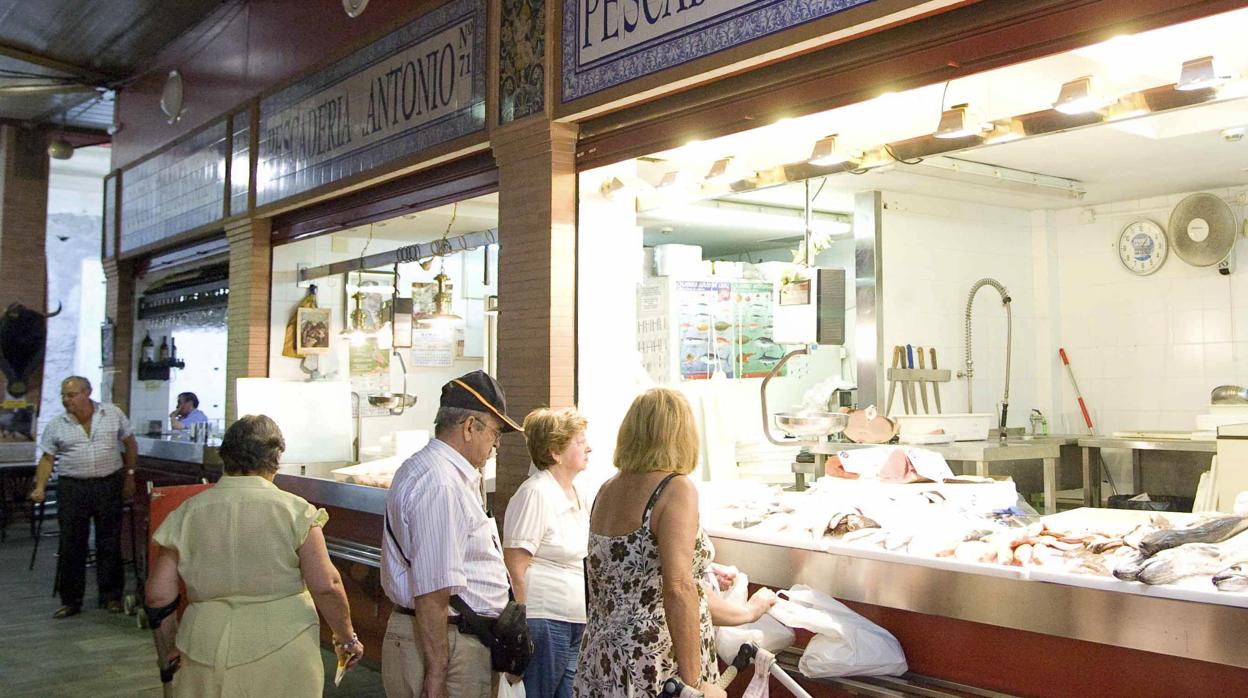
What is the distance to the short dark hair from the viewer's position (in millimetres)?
3449

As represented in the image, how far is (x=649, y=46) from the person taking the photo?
4.52m

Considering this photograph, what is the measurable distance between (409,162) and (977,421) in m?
4.11

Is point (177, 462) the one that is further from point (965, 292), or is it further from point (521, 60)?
point (965, 292)

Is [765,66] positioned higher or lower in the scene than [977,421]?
higher

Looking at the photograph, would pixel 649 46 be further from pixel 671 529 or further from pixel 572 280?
pixel 671 529

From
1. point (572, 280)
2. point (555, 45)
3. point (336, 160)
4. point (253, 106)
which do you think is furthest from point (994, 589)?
point (253, 106)

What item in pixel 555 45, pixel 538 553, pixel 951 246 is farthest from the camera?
pixel 951 246

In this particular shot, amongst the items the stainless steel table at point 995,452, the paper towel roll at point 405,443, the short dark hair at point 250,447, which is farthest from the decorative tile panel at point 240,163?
the short dark hair at point 250,447

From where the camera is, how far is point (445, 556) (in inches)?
118

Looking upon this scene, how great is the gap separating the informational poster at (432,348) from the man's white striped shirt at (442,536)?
7.59 metres

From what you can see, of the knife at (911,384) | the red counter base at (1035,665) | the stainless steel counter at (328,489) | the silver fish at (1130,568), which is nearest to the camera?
the red counter base at (1035,665)

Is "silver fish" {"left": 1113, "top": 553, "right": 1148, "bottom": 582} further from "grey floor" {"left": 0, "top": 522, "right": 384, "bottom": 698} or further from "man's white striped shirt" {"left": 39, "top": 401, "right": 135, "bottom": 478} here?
"man's white striped shirt" {"left": 39, "top": 401, "right": 135, "bottom": 478}

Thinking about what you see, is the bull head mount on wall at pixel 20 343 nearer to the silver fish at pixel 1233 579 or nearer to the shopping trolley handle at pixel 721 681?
the shopping trolley handle at pixel 721 681

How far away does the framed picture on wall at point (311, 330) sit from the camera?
8.52m
